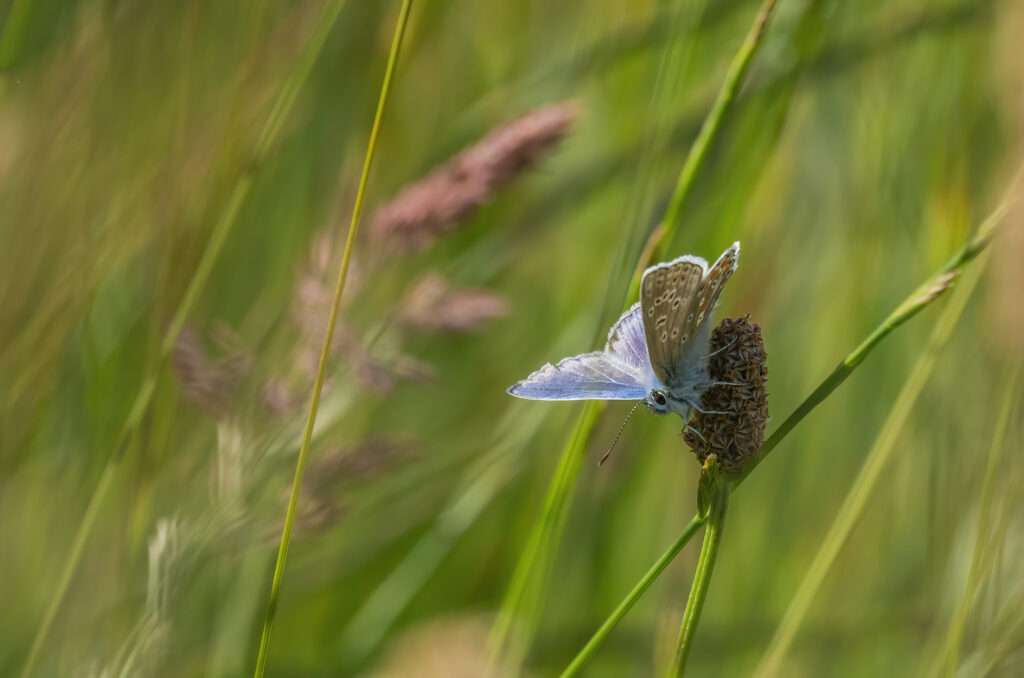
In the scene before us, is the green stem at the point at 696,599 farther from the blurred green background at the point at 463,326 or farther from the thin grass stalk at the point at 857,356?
the blurred green background at the point at 463,326

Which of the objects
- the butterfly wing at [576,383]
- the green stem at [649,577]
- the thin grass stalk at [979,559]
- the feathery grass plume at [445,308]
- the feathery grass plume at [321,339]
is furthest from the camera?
the feathery grass plume at [445,308]

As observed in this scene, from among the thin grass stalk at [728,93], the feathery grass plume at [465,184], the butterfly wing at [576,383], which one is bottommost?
the butterfly wing at [576,383]

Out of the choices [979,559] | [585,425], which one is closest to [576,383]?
[585,425]

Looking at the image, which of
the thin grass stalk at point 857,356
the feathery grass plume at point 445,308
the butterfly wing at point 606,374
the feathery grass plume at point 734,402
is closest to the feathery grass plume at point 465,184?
the feathery grass plume at point 445,308

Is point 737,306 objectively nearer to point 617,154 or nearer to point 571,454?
point 617,154

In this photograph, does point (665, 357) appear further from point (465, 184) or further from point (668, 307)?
point (465, 184)

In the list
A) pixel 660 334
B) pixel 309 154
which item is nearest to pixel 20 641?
pixel 660 334
